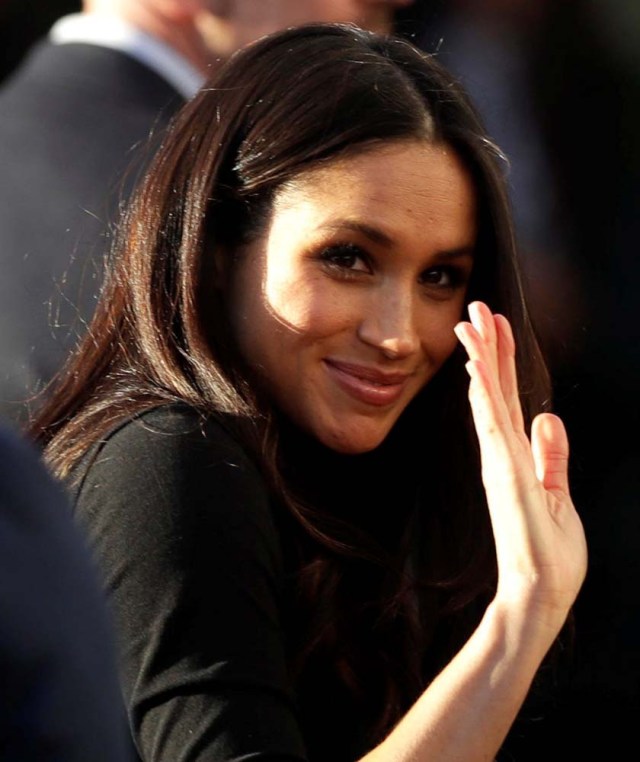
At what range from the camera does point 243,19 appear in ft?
10.0

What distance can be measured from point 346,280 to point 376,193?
0.39 ft

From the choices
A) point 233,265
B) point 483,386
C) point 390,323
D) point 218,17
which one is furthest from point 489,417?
point 218,17

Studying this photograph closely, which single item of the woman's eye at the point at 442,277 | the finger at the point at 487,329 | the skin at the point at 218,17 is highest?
the skin at the point at 218,17

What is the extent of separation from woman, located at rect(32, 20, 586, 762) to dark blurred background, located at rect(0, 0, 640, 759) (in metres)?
0.81

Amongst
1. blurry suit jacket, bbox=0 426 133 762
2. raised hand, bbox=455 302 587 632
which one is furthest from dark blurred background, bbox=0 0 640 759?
blurry suit jacket, bbox=0 426 133 762

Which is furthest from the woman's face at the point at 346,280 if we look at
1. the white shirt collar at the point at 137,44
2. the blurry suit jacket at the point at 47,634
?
the blurry suit jacket at the point at 47,634

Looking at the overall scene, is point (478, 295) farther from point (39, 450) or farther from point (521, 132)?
point (521, 132)

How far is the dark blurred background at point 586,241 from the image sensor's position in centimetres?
319

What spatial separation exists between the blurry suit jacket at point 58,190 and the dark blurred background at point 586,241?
0.76 m

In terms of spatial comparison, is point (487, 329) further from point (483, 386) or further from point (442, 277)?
point (442, 277)

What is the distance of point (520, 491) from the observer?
1.90 m

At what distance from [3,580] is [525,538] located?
0.93m

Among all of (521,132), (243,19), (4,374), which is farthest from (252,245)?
(521,132)

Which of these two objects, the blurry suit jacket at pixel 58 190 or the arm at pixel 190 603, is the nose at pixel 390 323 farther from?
the blurry suit jacket at pixel 58 190
